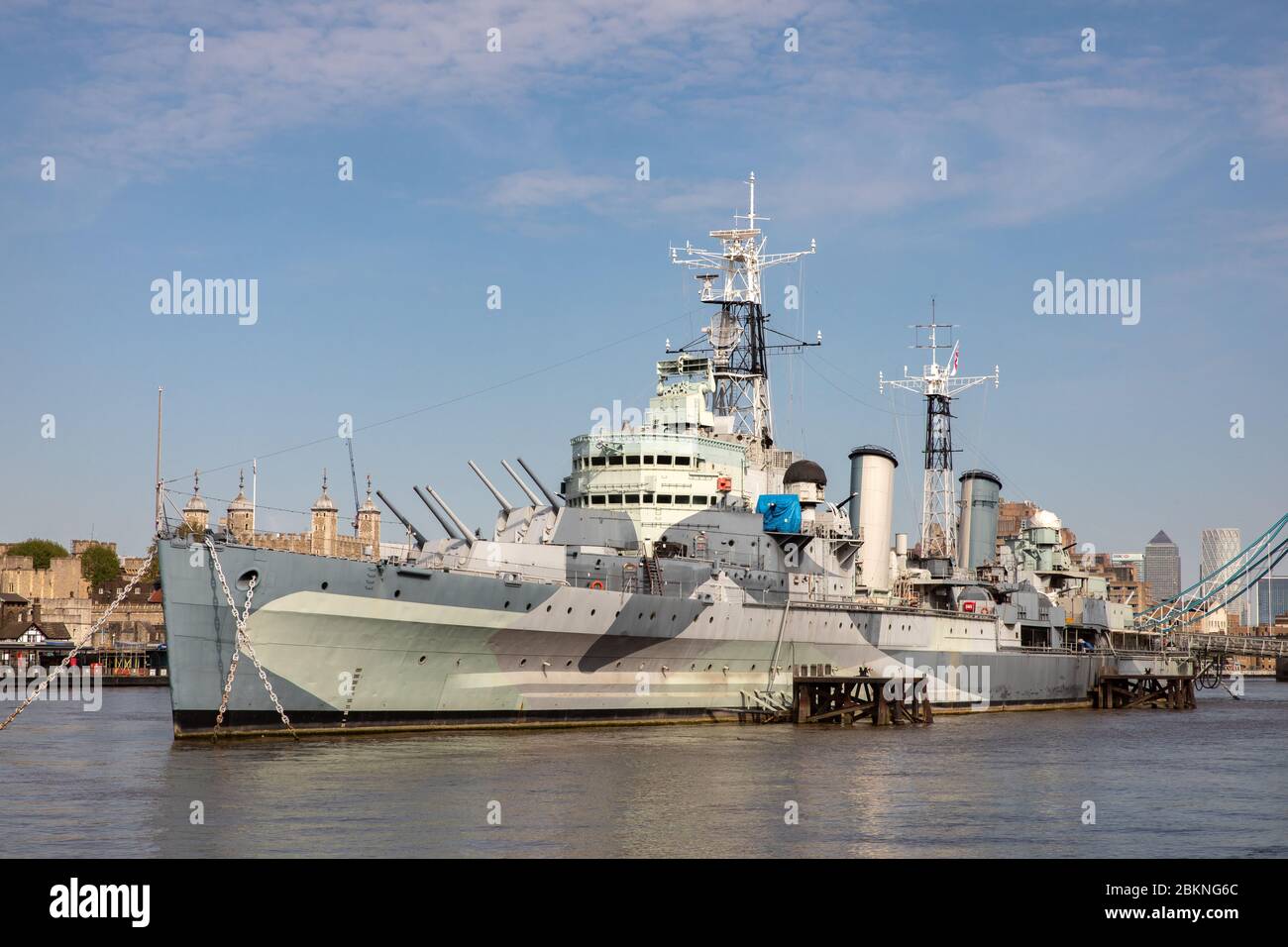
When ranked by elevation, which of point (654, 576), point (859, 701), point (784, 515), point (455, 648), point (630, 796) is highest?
point (784, 515)

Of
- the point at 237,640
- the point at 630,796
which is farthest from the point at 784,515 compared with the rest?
the point at 630,796

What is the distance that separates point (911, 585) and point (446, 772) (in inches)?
1087

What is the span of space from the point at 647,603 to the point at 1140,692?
112 ft

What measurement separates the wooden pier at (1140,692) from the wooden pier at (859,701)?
1604 cm

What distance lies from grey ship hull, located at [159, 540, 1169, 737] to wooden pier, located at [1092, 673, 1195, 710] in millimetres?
21235

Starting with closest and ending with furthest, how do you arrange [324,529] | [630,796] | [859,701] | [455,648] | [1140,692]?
[630,796]
[455,648]
[859,701]
[1140,692]
[324,529]

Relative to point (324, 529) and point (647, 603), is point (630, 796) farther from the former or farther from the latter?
point (324, 529)

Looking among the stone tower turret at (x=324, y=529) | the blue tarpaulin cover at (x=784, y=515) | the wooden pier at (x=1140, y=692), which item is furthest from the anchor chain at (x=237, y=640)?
the stone tower turret at (x=324, y=529)

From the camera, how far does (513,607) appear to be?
2984 cm

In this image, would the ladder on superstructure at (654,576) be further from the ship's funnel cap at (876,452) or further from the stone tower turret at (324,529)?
the stone tower turret at (324,529)

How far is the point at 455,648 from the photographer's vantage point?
29.6m

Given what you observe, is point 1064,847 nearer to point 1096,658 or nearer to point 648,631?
point 648,631

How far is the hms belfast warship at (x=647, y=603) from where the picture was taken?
27219mm
